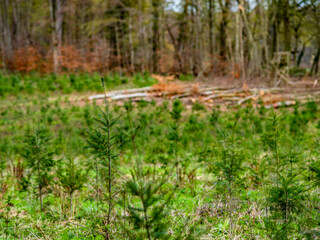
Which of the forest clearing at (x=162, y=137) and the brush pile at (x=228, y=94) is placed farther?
the brush pile at (x=228, y=94)

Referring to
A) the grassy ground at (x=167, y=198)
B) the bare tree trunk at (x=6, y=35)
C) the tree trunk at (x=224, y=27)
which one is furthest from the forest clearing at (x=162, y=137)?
the bare tree trunk at (x=6, y=35)

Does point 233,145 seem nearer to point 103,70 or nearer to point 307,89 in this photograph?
point 307,89

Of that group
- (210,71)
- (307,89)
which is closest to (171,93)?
(307,89)

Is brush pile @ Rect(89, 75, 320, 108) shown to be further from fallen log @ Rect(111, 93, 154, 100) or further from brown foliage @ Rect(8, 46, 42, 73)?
brown foliage @ Rect(8, 46, 42, 73)

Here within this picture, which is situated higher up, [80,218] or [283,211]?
[283,211]

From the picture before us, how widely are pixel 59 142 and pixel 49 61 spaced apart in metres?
14.4

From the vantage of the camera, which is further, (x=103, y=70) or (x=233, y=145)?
(x=103, y=70)

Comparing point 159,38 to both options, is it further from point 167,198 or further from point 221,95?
point 167,198

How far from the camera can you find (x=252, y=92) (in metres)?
10.5

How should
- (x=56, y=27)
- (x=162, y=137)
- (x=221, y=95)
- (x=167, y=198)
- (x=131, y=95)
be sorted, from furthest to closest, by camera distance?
(x=56, y=27), (x=131, y=95), (x=221, y=95), (x=162, y=137), (x=167, y=198)

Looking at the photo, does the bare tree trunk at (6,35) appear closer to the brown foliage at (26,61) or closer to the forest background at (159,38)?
the forest background at (159,38)

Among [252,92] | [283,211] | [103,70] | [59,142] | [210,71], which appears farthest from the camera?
[103,70]

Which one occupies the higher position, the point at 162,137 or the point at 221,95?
the point at 221,95

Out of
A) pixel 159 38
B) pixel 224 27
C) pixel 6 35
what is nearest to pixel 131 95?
pixel 224 27
